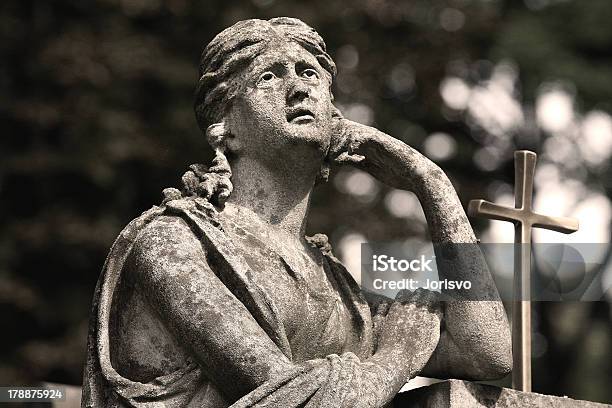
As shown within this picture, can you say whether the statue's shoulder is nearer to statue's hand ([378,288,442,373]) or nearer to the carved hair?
the carved hair

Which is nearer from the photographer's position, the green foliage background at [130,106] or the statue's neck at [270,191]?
the statue's neck at [270,191]

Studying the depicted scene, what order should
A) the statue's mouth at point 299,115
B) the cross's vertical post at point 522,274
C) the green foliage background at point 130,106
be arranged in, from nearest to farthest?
the statue's mouth at point 299,115 → the cross's vertical post at point 522,274 → the green foliage background at point 130,106

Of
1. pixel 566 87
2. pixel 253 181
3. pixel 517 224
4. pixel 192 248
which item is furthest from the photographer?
pixel 566 87

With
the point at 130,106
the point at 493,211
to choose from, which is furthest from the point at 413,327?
the point at 130,106

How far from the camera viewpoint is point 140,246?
7457 millimetres

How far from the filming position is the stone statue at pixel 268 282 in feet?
23.7

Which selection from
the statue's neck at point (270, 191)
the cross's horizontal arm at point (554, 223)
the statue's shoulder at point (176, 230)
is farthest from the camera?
the cross's horizontal arm at point (554, 223)

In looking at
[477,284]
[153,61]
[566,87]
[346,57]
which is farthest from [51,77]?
[477,284]

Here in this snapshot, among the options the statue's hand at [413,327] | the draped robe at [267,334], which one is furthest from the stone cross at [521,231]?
the draped robe at [267,334]

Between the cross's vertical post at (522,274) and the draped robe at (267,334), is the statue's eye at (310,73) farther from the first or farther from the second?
the cross's vertical post at (522,274)

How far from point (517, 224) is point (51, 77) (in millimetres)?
9759

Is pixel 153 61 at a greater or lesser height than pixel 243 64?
greater

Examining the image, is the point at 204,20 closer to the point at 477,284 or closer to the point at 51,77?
the point at 51,77

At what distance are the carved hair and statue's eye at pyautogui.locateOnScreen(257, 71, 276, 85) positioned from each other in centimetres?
10
